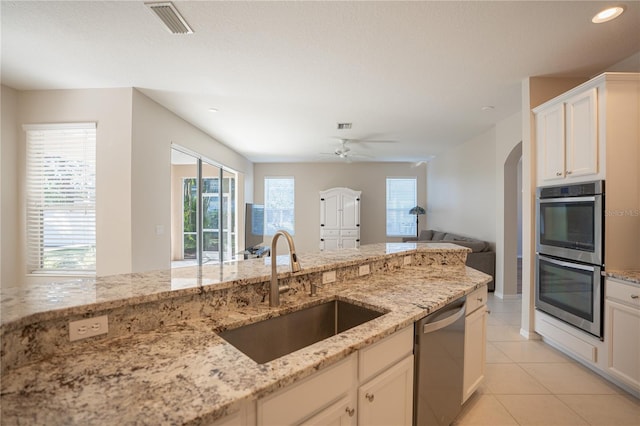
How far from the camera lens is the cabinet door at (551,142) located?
2572 millimetres

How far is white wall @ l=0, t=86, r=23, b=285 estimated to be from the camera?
10.1ft

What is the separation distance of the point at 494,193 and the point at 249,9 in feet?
14.6

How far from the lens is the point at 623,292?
2.05 metres

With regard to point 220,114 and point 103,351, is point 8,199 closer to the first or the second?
point 220,114

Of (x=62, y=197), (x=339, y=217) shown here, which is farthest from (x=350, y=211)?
(x=62, y=197)

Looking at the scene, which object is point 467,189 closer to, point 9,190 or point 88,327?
point 88,327

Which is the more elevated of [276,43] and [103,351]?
[276,43]

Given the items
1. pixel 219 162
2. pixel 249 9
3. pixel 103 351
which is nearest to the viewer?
pixel 103 351

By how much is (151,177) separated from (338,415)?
3.45 metres

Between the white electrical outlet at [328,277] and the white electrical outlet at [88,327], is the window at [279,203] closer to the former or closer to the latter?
the white electrical outlet at [328,277]

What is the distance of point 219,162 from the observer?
551 cm

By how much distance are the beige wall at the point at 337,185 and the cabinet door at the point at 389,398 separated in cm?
664

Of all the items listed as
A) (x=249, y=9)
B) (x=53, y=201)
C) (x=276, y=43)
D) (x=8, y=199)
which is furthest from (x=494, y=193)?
(x=8, y=199)

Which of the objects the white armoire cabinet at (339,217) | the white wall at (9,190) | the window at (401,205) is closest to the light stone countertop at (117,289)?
the white wall at (9,190)
